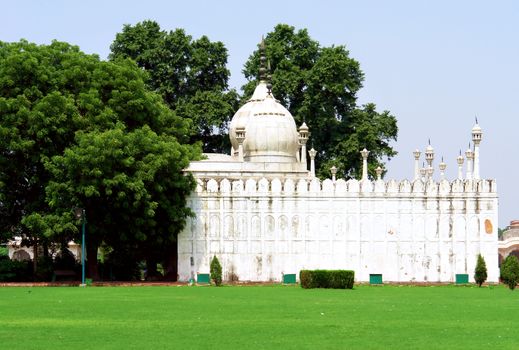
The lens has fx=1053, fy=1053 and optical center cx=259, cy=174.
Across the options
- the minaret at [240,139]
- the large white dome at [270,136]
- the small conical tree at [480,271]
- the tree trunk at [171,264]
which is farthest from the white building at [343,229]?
the large white dome at [270,136]

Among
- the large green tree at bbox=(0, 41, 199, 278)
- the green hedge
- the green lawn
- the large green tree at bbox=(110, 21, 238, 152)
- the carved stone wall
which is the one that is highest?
the large green tree at bbox=(110, 21, 238, 152)

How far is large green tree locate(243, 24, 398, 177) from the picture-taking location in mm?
67812

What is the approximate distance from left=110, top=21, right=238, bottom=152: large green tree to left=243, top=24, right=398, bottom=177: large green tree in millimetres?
2627

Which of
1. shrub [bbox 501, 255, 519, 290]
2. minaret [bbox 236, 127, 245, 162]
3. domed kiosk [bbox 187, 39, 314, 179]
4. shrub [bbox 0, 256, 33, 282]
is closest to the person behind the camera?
shrub [bbox 501, 255, 519, 290]

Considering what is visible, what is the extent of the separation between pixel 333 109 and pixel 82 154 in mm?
27961

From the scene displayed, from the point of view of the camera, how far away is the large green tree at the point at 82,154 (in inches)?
1763

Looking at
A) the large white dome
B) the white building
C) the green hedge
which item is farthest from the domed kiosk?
the green hedge

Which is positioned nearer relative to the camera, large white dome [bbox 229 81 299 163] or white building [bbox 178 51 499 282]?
white building [bbox 178 51 499 282]

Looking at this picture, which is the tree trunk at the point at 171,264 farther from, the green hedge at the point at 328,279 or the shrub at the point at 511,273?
the shrub at the point at 511,273

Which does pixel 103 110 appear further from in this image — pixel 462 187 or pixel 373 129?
pixel 373 129

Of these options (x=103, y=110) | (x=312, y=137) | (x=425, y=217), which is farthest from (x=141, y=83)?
(x=312, y=137)

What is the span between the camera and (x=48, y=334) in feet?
66.1

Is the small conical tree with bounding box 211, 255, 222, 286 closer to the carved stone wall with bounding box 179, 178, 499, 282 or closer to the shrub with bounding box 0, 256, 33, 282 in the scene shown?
the carved stone wall with bounding box 179, 178, 499, 282

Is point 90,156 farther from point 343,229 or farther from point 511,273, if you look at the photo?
point 511,273
